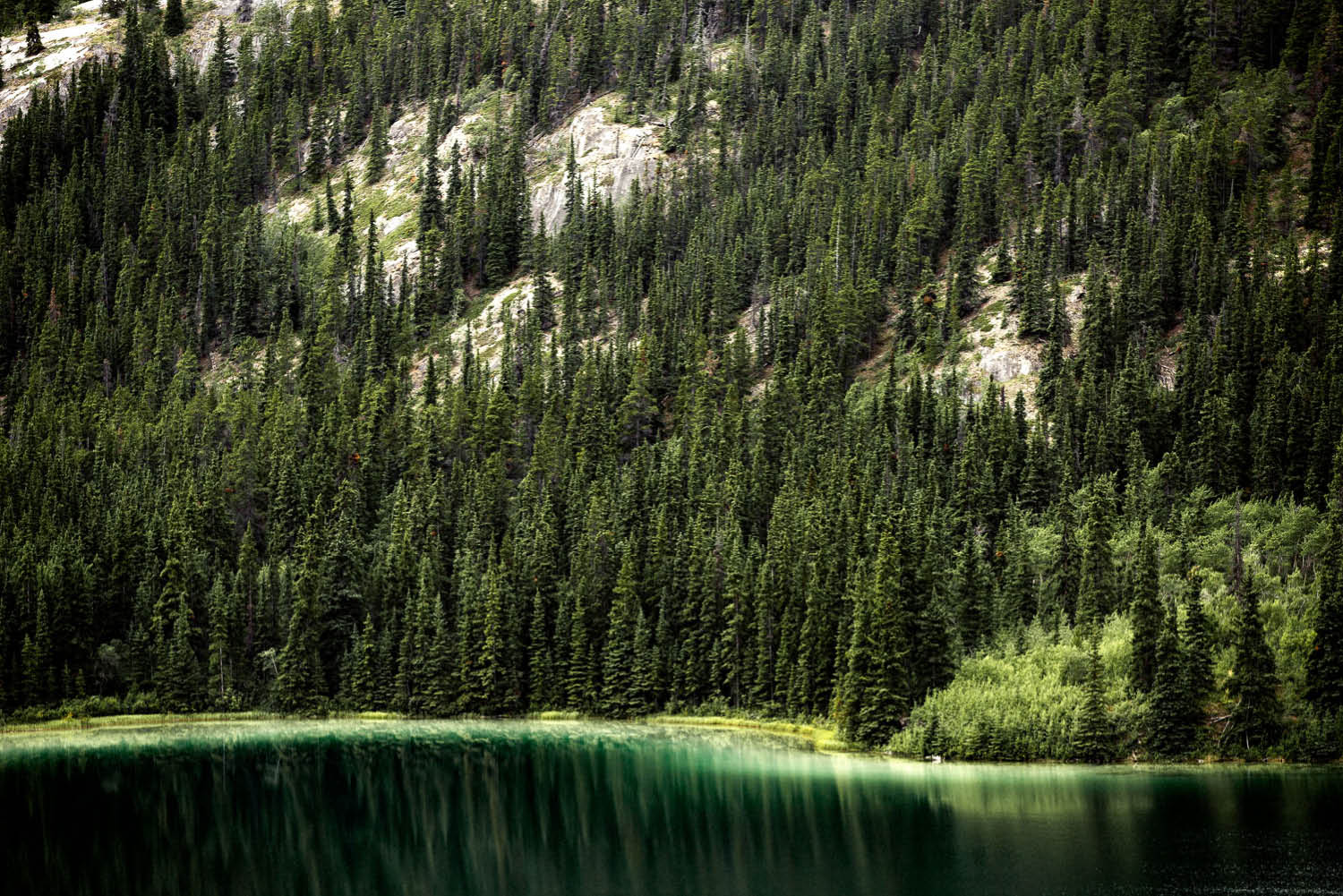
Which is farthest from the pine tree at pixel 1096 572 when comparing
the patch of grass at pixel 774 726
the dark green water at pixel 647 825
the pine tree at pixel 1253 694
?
the patch of grass at pixel 774 726

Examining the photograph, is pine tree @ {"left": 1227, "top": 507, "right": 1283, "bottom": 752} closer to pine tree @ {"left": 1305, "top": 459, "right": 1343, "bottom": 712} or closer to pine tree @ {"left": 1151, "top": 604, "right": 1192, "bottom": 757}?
pine tree @ {"left": 1305, "top": 459, "right": 1343, "bottom": 712}

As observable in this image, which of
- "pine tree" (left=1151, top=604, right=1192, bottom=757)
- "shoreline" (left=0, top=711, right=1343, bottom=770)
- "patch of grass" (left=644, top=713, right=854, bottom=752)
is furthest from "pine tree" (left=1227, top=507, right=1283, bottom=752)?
"patch of grass" (left=644, top=713, right=854, bottom=752)

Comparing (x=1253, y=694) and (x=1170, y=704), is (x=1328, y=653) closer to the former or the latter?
Answer: (x=1253, y=694)

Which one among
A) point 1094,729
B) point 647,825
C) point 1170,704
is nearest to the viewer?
point 647,825

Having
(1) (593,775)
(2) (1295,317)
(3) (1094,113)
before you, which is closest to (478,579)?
(1) (593,775)

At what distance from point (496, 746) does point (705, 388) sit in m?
81.8

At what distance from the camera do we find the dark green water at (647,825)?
165ft

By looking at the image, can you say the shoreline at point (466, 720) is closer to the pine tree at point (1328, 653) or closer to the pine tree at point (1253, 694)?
the pine tree at point (1253, 694)

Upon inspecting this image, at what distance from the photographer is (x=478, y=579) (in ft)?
439

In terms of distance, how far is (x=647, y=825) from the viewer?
2478 inches

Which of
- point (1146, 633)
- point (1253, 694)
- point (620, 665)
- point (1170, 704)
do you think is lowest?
point (1170, 704)

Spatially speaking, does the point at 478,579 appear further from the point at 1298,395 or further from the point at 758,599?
the point at 1298,395

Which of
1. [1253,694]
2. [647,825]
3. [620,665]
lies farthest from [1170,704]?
[620,665]

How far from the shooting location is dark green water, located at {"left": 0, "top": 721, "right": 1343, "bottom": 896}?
50.3 meters
